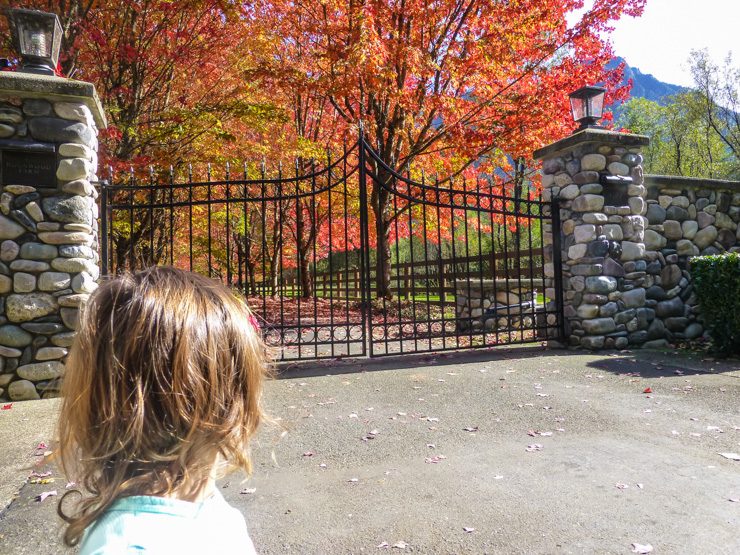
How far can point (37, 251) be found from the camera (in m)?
4.09

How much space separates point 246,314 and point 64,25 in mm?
7895

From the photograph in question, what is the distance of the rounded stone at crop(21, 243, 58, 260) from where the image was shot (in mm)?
4074

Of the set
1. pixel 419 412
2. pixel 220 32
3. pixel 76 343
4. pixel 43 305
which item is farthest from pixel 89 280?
pixel 220 32

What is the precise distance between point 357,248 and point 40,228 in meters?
5.31

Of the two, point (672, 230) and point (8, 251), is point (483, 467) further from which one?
point (672, 230)

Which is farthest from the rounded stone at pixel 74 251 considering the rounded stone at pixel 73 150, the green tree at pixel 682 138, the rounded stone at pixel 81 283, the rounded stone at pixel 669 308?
the green tree at pixel 682 138

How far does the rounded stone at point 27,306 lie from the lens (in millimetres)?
4023

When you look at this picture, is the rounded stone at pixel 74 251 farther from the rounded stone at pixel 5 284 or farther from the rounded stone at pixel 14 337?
the rounded stone at pixel 14 337

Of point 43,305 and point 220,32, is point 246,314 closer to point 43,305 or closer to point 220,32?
point 43,305

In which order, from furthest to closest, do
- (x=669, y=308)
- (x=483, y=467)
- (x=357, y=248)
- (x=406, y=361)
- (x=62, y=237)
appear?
A: (x=357, y=248) → (x=669, y=308) → (x=406, y=361) → (x=62, y=237) → (x=483, y=467)

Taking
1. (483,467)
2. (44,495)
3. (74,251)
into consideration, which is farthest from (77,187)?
(483,467)

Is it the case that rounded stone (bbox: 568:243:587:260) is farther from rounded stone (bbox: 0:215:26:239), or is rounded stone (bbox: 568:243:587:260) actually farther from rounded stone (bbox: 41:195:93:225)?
rounded stone (bbox: 0:215:26:239)

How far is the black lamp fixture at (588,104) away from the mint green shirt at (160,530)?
6.24 m

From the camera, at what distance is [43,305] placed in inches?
161
